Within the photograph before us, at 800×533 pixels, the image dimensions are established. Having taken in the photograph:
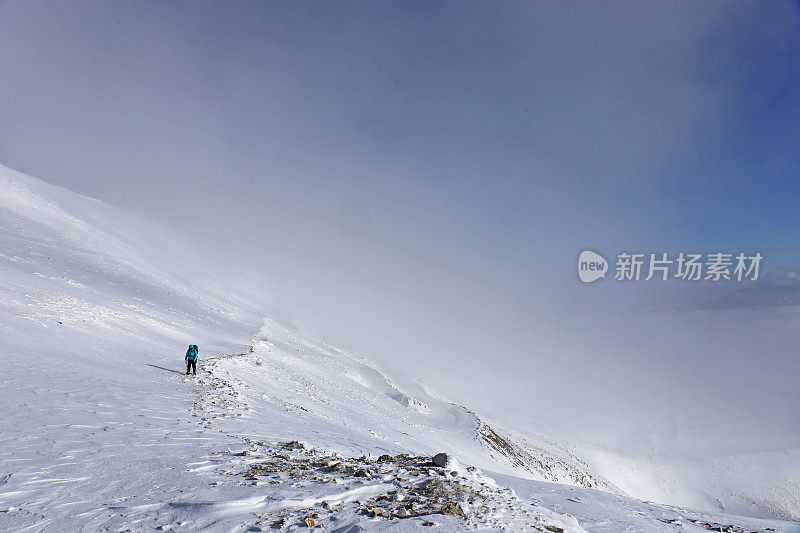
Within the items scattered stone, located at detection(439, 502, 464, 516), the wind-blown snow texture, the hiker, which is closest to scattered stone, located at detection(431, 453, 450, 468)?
the wind-blown snow texture

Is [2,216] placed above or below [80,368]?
above

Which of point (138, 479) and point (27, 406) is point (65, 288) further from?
point (138, 479)

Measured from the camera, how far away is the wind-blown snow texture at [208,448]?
18.9 feet

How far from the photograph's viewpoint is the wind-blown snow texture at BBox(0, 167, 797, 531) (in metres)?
5.75

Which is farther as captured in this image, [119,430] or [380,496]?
[119,430]

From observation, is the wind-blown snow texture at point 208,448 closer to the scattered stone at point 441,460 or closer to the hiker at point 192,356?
the scattered stone at point 441,460

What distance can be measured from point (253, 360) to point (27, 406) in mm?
16155

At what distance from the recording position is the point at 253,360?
86.4 feet

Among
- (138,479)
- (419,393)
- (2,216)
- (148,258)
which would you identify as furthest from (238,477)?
(148,258)

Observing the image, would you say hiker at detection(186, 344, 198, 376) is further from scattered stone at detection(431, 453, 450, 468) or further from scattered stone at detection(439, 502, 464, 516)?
scattered stone at detection(439, 502, 464, 516)

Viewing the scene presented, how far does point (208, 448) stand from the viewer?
8883mm

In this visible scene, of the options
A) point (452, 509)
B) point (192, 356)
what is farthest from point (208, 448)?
point (192, 356)

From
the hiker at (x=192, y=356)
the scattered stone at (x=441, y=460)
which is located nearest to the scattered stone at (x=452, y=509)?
the scattered stone at (x=441, y=460)

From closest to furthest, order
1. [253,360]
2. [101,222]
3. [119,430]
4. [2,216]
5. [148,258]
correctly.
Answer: [119,430] < [253,360] < [2,216] < [148,258] < [101,222]
